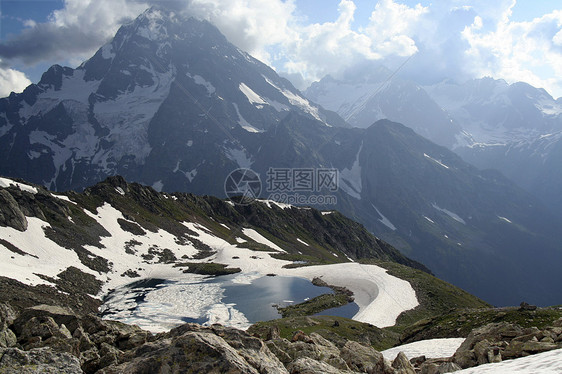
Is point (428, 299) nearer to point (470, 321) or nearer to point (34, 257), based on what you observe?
point (470, 321)

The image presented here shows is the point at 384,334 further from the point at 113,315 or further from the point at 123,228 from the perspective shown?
the point at 123,228

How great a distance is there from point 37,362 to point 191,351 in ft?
16.5

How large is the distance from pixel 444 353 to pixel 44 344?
26072 mm

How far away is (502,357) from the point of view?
16.8 meters

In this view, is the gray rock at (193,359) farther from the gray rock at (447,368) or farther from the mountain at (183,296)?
the gray rock at (447,368)

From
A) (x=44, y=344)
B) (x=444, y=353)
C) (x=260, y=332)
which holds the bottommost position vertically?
(x=444, y=353)

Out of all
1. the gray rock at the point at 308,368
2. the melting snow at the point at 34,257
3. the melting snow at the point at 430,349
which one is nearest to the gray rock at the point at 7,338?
the gray rock at the point at 308,368

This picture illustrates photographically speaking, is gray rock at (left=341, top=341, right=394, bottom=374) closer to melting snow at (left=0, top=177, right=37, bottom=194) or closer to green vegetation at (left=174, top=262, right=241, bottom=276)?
green vegetation at (left=174, top=262, right=241, bottom=276)

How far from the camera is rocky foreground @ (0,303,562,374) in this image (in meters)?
10.2

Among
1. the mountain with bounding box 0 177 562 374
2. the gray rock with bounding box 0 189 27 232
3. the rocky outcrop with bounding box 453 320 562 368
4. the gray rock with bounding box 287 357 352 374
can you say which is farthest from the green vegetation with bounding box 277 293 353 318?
the gray rock with bounding box 0 189 27 232

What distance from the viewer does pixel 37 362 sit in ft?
34.9

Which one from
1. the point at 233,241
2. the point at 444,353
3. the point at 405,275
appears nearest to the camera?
the point at 444,353

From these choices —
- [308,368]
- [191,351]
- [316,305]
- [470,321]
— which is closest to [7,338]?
[191,351]

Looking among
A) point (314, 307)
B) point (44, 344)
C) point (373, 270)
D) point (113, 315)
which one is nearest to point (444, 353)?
point (44, 344)
